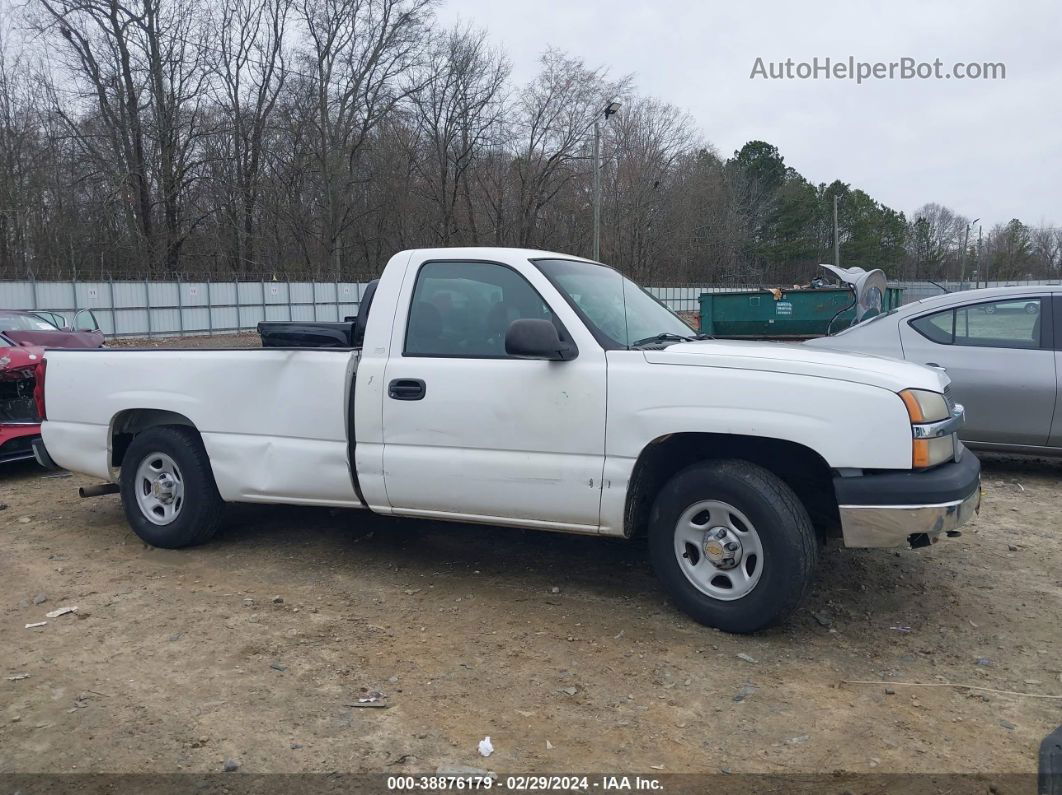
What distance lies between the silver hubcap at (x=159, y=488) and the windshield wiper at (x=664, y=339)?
10.0ft

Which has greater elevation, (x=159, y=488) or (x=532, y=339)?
(x=532, y=339)

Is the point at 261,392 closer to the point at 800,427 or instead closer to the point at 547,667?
the point at 547,667

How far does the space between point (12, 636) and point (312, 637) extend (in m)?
1.48

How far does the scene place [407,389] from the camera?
4484 mm

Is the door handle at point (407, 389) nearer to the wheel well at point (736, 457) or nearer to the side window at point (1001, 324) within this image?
the wheel well at point (736, 457)

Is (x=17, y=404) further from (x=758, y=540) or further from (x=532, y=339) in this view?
(x=758, y=540)

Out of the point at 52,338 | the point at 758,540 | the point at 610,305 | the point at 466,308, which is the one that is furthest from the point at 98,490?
the point at 52,338

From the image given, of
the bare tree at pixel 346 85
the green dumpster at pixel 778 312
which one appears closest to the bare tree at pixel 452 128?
the bare tree at pixel 346 85

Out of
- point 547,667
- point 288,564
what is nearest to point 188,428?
point 288,564

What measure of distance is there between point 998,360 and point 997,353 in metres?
0.08

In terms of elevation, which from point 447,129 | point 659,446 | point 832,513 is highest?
point 447,129

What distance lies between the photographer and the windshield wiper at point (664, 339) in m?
4.37

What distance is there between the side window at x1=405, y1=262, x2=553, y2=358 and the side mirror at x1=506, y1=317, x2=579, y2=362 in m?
0.31

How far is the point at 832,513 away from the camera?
163 inches
